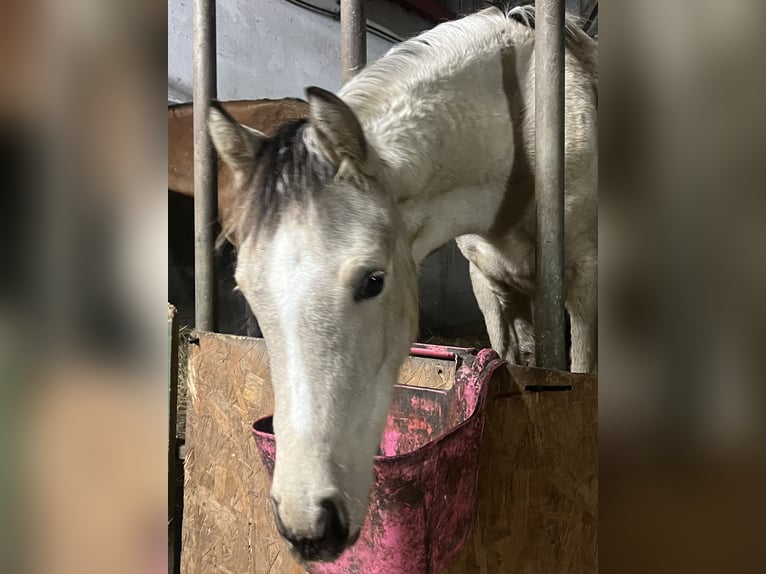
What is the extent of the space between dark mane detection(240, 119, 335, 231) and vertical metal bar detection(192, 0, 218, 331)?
1.46 ft

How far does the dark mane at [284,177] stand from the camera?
64 cm

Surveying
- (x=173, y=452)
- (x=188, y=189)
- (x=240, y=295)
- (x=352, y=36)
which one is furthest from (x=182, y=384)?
(x=352, y=36)

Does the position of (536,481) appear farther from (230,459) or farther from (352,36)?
(352,36)

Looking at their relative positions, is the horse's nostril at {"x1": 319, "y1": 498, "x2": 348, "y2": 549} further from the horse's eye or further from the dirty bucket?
the horse's eye

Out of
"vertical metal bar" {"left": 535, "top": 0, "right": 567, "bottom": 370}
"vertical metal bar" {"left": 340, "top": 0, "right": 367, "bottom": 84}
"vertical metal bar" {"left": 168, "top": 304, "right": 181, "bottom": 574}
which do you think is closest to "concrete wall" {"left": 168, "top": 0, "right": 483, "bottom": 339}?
"vertical metal bar" {"left": 168, "top": 304, "right": 181, "bottom": 574}

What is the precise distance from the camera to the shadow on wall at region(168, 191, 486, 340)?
5.16 feet

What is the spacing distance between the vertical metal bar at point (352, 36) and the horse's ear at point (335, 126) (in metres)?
0.46

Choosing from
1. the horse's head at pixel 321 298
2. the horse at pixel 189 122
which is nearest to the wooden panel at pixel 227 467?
the horse's head at pixel 321 298

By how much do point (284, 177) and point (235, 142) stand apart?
0.10m

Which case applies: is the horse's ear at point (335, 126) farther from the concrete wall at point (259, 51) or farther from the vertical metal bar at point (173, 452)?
the concrete wall at point (259, 51)
